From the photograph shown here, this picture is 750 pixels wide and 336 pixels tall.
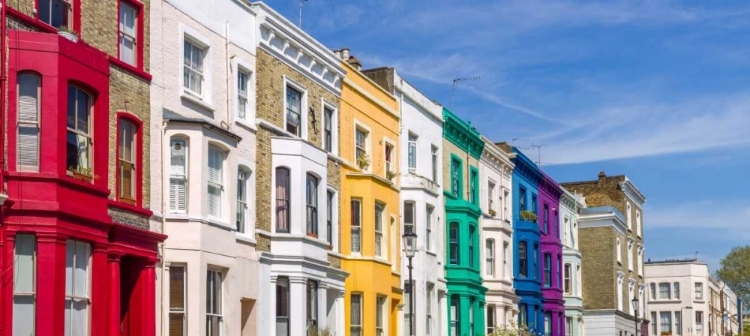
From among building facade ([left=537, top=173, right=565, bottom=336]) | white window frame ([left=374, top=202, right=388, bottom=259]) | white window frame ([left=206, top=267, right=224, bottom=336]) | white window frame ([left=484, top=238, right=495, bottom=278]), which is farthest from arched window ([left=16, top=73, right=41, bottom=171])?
building facade ([left=537, top=173, right=565, bottom=336])

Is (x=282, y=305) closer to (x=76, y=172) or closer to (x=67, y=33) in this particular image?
(x=76, y=172)

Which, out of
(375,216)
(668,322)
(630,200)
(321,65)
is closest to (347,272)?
(375,216)

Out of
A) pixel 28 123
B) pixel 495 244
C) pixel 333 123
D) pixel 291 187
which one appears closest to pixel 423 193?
pixel 333 123

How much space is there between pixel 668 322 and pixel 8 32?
92022 millimetres

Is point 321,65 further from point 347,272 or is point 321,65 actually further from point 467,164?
point 467,164

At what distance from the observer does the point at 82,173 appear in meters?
26.0

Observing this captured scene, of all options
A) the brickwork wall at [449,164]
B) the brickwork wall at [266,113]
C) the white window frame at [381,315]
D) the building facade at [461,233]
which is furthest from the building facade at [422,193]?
the brickwork wall at [266,113]

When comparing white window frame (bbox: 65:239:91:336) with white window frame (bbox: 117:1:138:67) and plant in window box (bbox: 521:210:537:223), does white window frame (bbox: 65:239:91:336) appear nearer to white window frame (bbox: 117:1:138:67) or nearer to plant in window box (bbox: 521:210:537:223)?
white window frame (bbox: 117:1:138:67)

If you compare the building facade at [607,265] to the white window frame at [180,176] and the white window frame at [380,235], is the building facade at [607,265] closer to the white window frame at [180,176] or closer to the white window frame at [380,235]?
the white window frame at [380,235]

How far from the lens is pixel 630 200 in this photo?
86.8 metres

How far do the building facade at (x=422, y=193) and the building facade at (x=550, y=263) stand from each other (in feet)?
53.1

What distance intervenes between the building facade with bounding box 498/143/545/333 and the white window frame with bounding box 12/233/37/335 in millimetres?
38518

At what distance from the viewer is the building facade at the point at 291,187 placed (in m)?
36.2

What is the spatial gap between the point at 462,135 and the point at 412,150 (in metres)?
5.83
